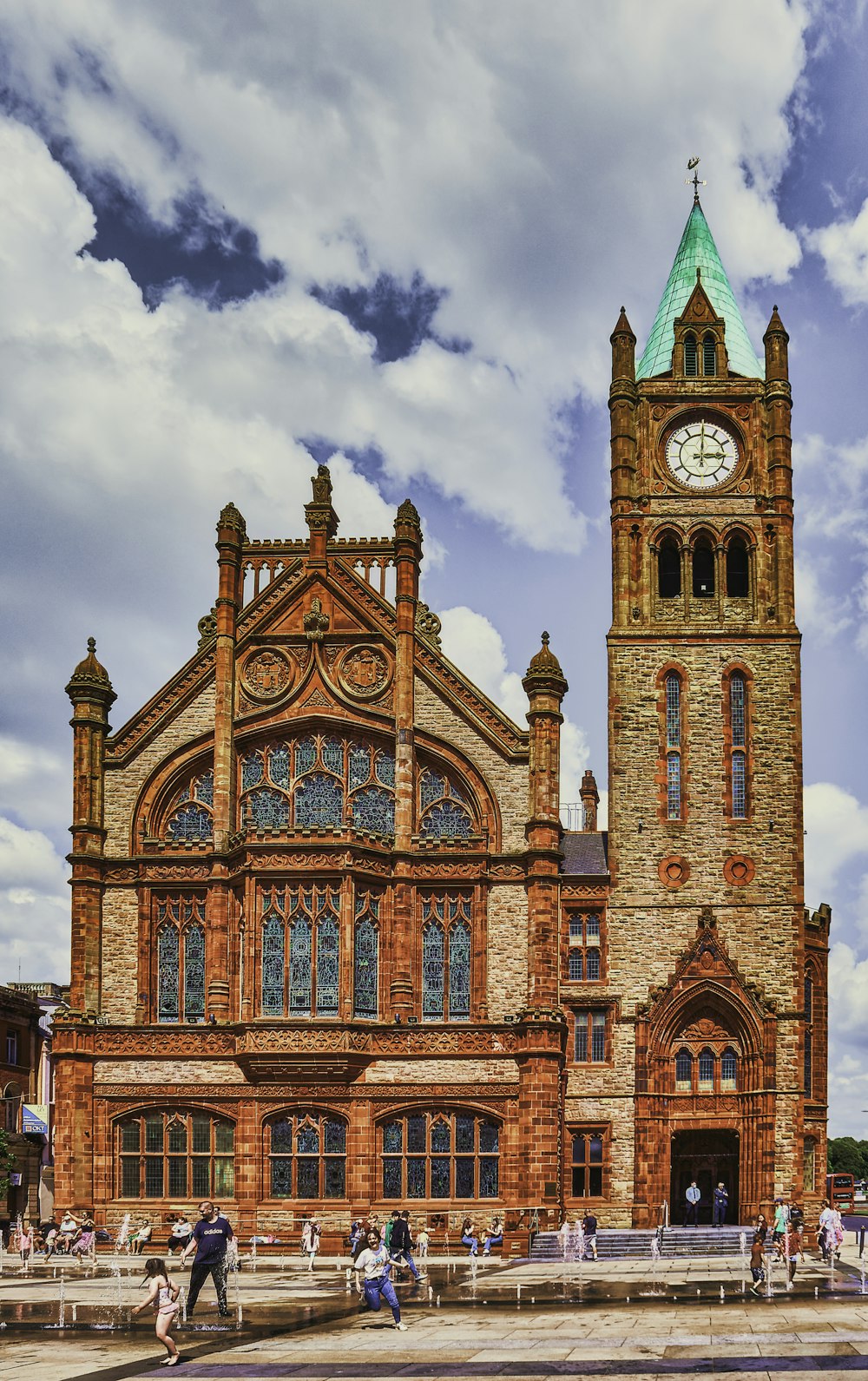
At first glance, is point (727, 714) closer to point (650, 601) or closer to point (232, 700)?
point (650, 601)

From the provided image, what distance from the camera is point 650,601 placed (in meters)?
61.5

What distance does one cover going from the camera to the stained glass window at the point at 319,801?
58906 millimetres

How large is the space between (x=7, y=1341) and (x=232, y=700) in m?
32.8

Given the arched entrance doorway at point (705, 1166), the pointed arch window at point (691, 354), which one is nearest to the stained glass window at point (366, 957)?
the arched entrance doorway at point (705, 1166)

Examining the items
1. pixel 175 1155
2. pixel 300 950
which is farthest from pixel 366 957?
pixel 175 1155

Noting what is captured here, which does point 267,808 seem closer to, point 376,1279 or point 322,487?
point 322,487

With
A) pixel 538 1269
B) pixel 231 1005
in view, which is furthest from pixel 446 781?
pixel 538 1269

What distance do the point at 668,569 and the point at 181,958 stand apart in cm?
2278

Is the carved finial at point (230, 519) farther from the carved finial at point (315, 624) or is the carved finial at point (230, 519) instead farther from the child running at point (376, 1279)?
the child running at point (376, 1279)

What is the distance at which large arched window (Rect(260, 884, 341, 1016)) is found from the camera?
55.8m

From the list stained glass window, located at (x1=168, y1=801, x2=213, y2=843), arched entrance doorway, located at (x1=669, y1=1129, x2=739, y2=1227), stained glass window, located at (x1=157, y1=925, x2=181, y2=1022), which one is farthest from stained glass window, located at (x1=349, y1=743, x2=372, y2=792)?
arched entrance doorway, located at (x1=669, y1=1129, x2=739, y2=1227)

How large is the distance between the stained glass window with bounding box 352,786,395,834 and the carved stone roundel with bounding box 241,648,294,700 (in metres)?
4.86

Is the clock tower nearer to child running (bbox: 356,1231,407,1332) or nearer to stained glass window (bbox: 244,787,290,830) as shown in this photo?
stained glass window (bbox: 244,787,290,830)

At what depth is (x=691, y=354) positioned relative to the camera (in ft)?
212
